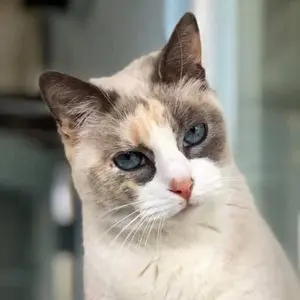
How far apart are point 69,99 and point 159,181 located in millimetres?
145

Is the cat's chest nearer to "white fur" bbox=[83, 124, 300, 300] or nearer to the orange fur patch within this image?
"white fur" bbox=[83, 124, 300, 300]

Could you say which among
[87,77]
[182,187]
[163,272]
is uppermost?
[87,77]

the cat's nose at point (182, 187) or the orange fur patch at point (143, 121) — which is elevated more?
the orange fur patch at point (143, 121)

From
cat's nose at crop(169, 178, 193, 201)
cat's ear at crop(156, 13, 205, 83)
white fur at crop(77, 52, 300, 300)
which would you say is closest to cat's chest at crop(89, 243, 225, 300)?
white fur at crop(77, 52, 300, 300)

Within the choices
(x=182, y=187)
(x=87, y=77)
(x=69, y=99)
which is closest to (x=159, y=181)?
(x=182, y=187)

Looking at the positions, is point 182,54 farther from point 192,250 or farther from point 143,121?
A: point 192,250

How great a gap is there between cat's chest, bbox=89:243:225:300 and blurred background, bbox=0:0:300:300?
0.14m

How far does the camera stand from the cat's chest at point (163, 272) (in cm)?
85

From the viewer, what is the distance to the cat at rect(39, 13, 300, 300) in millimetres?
827

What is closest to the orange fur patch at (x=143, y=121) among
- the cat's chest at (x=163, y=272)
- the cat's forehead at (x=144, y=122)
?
the cat's forehead at (x=144, y=122)

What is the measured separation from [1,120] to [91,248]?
388mm

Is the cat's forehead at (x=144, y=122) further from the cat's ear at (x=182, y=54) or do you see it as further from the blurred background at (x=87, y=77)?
the blurred background at (x=87, y=77)

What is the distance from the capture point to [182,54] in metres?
0.86

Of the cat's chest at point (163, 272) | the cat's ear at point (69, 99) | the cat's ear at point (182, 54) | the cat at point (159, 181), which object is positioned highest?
the cat's ear at point (182, 54)
